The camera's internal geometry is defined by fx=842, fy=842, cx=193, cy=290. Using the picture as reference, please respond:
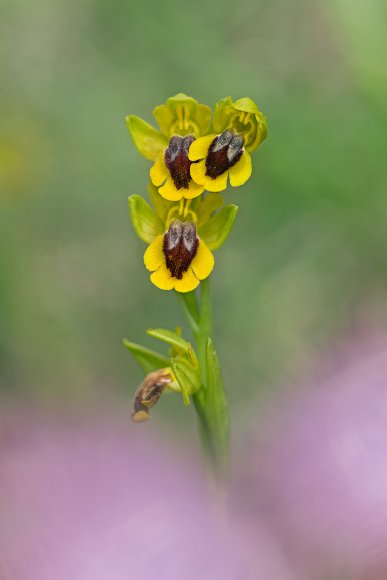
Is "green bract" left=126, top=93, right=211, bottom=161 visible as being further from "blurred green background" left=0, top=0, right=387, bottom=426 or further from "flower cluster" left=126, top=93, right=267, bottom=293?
"blurred green background" left=0, top=0, right=387, bottom=426

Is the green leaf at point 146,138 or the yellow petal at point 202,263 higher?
the green leaf at point 146,138

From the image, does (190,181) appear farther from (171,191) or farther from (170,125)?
(170,125)

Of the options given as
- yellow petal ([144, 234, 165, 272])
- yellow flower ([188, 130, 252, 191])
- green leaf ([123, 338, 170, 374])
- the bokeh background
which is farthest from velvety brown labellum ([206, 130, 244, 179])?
the bokeh background

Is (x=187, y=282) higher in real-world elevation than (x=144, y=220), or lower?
lower

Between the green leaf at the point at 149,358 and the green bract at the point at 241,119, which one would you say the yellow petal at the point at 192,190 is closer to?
the green bract at the point at 241,119

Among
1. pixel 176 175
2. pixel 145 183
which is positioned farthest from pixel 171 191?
pixel 145 183

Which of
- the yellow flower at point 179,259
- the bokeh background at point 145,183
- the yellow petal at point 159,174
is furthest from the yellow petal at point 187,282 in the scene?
the bokeh background at point 145,183
